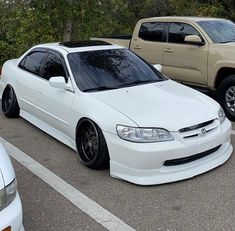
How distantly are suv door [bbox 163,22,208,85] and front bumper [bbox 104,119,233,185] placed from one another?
3.01 m

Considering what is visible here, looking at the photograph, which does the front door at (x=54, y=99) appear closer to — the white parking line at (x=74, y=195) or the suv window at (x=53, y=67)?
the suv window at (x=53, y=67)

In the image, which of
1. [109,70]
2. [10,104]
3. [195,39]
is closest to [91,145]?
[109,70]

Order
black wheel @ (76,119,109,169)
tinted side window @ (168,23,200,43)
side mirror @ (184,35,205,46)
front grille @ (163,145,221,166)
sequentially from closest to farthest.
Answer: front grille @ (163,145,221,166), black wheel @ (76,119,109,169), side mirror @ (184,35,205,46), tinted side window @ (168,23,200,43)

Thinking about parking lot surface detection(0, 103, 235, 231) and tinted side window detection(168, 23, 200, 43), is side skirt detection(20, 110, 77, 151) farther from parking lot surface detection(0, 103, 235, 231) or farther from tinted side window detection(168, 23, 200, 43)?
tinted side window detection(168, 23, 200, 43)

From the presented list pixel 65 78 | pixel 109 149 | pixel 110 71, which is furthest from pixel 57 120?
Answer: pixel 109 149

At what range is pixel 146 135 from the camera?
434cm

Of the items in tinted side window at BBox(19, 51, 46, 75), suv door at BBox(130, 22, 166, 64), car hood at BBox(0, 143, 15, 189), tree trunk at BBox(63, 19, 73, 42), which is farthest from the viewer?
tree trunk at BBox(63, 19, 73, 42)

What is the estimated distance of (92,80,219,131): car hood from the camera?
446 cm

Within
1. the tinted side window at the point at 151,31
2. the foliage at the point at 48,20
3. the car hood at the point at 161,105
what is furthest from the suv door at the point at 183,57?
the foliage at the point at 48,20

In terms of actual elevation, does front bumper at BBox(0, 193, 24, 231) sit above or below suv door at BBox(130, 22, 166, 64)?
above

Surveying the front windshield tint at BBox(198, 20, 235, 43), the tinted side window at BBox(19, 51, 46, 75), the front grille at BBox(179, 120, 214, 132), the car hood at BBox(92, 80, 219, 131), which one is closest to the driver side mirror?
the car hood at BBox(92, 80, 219, 131)

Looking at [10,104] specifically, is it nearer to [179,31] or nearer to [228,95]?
[179,31]

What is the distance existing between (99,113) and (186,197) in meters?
1.38

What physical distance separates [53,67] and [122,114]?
1.86 metres
